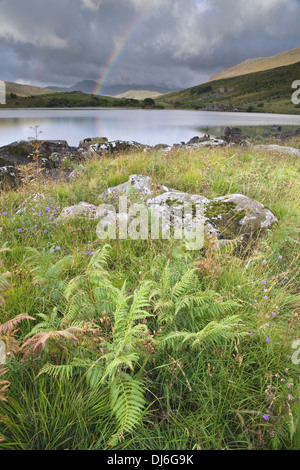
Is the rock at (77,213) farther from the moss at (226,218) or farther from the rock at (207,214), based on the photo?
the moss at (226,218)

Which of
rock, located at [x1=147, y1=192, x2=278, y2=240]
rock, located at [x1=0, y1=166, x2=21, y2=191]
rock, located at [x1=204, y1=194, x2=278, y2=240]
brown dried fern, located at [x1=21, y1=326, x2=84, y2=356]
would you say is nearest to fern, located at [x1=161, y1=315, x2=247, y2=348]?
brown dried fern, located at [x1=21, y1=326, x2=84, y2=356]

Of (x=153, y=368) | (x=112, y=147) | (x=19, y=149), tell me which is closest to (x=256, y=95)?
(x=112, y=147)

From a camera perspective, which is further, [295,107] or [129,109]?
[129,109]

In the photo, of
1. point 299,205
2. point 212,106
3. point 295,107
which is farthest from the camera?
point 212,106

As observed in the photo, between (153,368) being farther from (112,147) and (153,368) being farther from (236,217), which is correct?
(112,147)

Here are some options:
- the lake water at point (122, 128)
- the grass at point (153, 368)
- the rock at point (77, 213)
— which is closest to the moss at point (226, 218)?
the grass at point (153, 368)

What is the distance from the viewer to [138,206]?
14.3ft

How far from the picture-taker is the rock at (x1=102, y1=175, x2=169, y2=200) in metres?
4.76

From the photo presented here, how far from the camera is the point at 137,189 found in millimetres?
5332

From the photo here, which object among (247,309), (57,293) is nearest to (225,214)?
(247,309)

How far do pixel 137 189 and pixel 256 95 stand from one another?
179 metres

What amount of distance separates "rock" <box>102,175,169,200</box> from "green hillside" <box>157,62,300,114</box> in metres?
120
